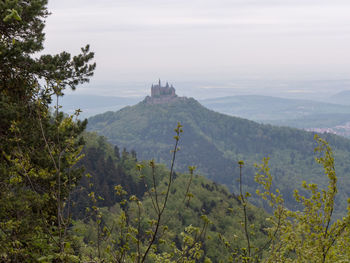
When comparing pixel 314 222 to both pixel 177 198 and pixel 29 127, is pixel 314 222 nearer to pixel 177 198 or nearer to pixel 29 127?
pixel 29 127

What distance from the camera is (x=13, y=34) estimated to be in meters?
10.1

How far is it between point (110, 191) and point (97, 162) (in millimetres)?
10616

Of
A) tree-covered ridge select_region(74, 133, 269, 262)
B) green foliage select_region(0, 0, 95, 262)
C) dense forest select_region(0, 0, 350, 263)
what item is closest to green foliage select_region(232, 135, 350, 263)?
dense forest select_region(0, 0, 350, 263)

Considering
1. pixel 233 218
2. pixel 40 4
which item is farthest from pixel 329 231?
pixel 233 218

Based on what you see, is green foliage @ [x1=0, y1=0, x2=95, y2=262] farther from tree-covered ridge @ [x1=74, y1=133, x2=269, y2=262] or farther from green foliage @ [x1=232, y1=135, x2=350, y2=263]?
tree-covered ridge @ [x1=74, y1=133, x2=269, y2=262]

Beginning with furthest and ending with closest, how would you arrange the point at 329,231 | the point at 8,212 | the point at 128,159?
the point at 128,159 < the point at 8,212 < the point at 329,231

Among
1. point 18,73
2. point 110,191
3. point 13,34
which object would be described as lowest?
point 110,191

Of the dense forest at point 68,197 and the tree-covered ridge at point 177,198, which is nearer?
the dense forest at point 68,197

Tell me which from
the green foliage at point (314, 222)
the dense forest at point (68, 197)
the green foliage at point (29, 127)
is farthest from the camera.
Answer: the green foliage at point (29, 127)

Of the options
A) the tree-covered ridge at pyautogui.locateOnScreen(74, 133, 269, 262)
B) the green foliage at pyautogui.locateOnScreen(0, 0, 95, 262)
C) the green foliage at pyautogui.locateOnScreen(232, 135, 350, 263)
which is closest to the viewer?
the green foliage at pyautogui.locateOnScreen(232, 135, 350, 263)

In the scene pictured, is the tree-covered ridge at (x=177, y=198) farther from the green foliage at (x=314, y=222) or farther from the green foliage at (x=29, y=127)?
the green foliage at (x=314, y=222)

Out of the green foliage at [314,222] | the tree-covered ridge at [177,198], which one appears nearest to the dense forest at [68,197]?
the green foliage at [314,222]

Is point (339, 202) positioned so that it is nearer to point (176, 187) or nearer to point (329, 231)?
point (176, 187)

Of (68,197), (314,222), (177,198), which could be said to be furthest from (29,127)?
(177,198)
